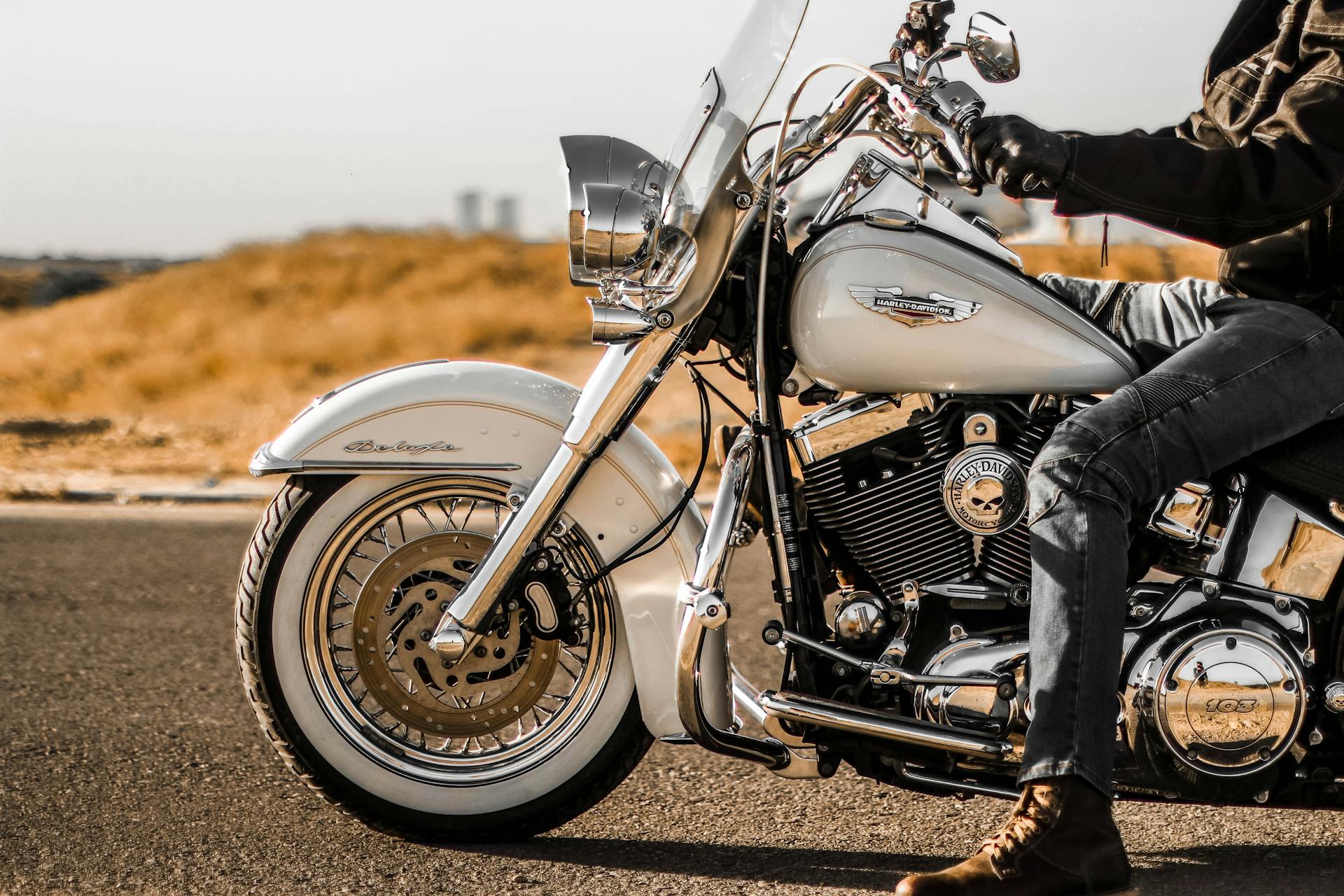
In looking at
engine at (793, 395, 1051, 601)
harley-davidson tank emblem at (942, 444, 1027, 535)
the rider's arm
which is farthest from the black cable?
the rider's arm

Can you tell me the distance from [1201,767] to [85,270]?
16.3 meters

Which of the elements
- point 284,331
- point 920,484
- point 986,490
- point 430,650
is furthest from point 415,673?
point 284,331

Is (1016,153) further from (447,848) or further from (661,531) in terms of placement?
(447,848)

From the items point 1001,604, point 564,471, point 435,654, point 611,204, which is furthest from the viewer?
point 435,654

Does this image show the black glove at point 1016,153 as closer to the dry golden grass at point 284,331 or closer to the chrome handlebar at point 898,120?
the chrome handlebar at point 898,120

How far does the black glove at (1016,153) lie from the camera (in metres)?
2.25

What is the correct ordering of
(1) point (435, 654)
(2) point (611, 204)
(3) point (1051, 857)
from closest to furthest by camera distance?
(3) point (1051, 857), (2) point (611, 204), (1) point (435, 654)

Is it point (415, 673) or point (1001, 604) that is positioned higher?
point (1001, 604)

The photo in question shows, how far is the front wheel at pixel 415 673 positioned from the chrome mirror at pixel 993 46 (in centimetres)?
119

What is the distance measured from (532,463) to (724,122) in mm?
772

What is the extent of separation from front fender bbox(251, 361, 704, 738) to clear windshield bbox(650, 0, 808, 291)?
493mm

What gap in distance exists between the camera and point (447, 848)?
9.11 ft

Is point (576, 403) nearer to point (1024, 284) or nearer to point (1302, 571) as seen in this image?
point (1024, 284)

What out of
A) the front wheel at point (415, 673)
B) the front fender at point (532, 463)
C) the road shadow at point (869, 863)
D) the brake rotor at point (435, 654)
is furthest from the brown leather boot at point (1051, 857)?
the brake rotor at point (435, 654)
